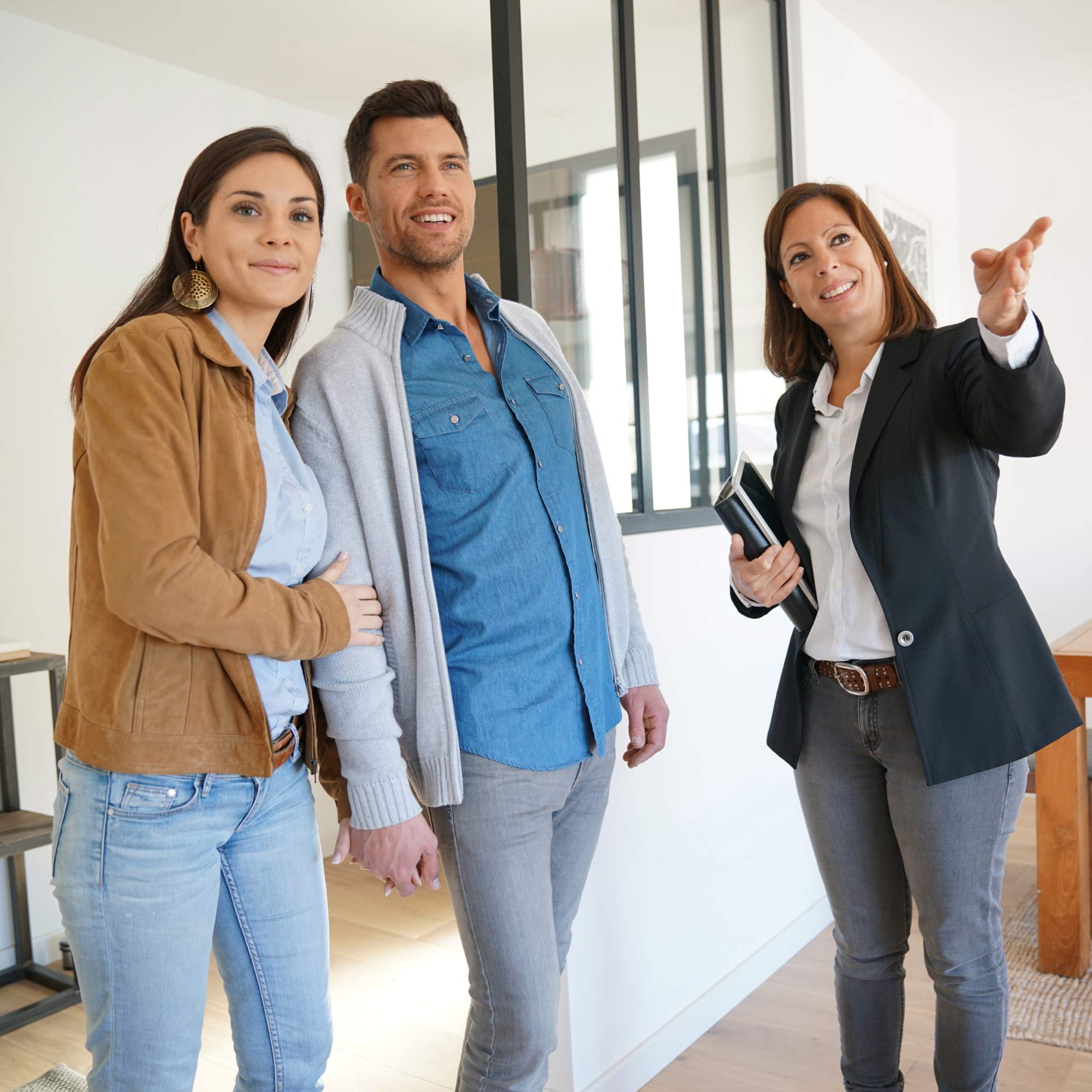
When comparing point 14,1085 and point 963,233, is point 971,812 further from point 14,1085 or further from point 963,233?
point 963,233

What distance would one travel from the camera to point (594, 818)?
58.8 inches

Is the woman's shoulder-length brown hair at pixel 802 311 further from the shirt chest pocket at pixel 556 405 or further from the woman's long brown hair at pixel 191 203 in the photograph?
the woman's long brown hair at pixel 191 203

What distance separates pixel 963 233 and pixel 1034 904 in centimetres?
304

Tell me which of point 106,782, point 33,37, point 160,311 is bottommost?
point 106,782

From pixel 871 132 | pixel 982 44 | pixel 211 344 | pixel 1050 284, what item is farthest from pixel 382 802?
pixel 1050 284

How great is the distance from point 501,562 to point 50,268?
7.70 feet

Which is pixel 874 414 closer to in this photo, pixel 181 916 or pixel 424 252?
pixel 424 252

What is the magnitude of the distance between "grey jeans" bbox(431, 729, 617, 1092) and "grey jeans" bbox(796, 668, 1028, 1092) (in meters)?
0.45

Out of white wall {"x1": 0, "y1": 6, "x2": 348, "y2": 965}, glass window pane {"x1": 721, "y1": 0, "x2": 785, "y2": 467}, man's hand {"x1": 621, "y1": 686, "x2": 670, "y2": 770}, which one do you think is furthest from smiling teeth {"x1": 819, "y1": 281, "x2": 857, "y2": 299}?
white wall {"x1": 0, "y1": 6, "x2": 348, "y2": 965}

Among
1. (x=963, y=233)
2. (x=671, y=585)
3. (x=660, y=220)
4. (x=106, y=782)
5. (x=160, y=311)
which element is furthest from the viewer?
(x=963, y=233)

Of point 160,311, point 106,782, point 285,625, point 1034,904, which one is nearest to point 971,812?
point 285,625

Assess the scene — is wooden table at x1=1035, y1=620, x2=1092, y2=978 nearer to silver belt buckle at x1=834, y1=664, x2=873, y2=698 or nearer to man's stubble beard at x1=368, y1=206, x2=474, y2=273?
silver belt buckle at x1=834, y1=664, x2=873, y2=698

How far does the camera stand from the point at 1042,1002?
96.6 inches

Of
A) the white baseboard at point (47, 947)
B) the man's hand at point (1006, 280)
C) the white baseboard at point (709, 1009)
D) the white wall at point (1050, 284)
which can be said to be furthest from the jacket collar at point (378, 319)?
the white wall at point (1050, 284)
